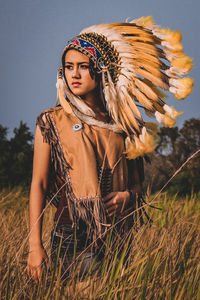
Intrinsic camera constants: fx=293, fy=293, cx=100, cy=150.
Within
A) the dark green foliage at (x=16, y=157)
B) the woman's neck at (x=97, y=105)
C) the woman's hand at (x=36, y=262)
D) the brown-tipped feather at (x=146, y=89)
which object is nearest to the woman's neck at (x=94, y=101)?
the woman's neck at (x=97, y=105)

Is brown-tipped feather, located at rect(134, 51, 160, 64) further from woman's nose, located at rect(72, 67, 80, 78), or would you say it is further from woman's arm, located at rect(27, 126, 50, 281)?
woman's arm, located at rect(27, 126, 50, 281)

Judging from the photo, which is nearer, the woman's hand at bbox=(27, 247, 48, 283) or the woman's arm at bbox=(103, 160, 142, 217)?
the woman's hand at bbox=(27, 247, 48, 283)

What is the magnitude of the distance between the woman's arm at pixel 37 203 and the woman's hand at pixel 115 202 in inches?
13.9

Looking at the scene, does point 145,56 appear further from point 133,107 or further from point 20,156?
point 20,156

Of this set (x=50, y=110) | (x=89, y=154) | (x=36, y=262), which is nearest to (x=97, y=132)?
(x=89, y=154)

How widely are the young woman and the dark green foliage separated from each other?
4.39 meters

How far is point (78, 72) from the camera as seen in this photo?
170 cm

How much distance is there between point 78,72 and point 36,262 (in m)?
1.06

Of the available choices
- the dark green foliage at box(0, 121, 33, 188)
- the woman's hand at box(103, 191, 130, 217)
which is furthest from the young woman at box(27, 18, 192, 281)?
the dark green foliage at box(0, 121, 33, 188)

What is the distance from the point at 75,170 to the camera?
61.7 inches

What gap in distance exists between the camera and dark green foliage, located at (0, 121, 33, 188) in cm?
593

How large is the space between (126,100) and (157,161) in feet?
44.2

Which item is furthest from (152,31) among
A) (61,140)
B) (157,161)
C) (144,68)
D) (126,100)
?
(157,161)

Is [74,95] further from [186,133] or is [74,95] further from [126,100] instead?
[186,133]
